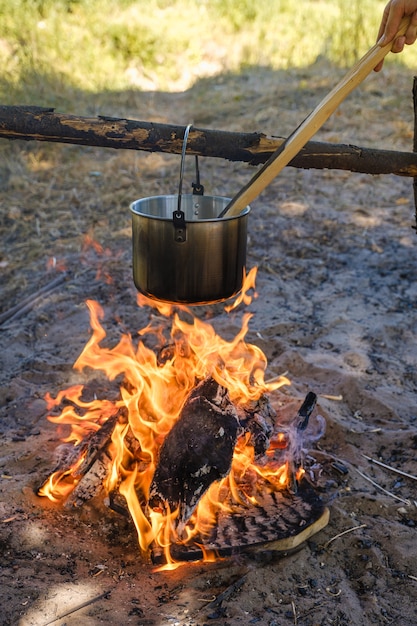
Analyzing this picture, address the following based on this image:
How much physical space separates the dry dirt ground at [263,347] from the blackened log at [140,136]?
1492 millimetres

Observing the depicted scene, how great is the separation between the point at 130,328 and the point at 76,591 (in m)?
2.36

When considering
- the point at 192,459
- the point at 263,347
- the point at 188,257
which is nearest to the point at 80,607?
the point at 192,459

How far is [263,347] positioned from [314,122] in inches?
86.7

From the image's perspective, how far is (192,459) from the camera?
2543 millimetres

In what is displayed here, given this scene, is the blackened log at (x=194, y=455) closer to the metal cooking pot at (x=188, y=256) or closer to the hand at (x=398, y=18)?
the metal cooking pot at (x=188, y=256)

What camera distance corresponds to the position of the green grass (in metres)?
9.81

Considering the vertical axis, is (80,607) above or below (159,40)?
below

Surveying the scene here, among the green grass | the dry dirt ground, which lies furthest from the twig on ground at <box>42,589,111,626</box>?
the green grass

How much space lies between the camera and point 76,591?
228 cm

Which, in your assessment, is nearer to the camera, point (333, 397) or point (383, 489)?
point (383, 489)

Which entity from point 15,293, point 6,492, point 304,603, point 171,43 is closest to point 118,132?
point 6,492

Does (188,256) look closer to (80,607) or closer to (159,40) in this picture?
(80,607)

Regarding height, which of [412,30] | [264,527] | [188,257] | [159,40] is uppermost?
[159,40]

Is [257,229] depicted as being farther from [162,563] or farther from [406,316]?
[162,563]
